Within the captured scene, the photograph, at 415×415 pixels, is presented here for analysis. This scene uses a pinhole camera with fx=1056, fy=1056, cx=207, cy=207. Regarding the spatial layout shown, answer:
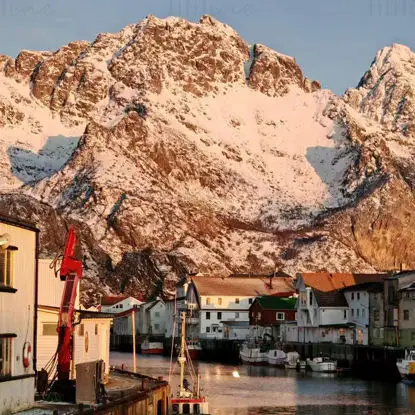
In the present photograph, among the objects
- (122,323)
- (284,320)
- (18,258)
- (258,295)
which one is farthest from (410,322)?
(122,323)

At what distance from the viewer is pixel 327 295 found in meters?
123

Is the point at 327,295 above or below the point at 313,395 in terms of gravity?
above

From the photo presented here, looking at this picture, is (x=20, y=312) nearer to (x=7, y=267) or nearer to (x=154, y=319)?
(x=7, y=267)

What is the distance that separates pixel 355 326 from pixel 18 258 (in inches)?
3241

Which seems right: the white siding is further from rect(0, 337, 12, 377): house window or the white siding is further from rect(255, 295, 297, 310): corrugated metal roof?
rect(255, 295, 297, 310): corrugated metal roof

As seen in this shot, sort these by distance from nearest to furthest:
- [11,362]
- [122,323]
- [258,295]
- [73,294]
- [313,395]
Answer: [11,362] → [73,294] → [313,395] → [258,295] → [122,323]

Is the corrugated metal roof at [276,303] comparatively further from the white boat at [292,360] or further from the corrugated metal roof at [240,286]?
the white boat at [292,360]

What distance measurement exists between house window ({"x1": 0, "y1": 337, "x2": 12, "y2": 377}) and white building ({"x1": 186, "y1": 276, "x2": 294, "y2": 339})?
120502 millimetres

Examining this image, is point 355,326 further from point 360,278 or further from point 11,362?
point 11,362

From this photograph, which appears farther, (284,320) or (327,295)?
(284,320)

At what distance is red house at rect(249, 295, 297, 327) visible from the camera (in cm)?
14312

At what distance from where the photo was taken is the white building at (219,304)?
524 ft

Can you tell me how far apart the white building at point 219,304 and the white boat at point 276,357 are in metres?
38.5

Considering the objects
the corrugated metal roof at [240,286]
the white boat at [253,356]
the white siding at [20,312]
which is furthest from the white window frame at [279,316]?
the white siding at [20,312]
